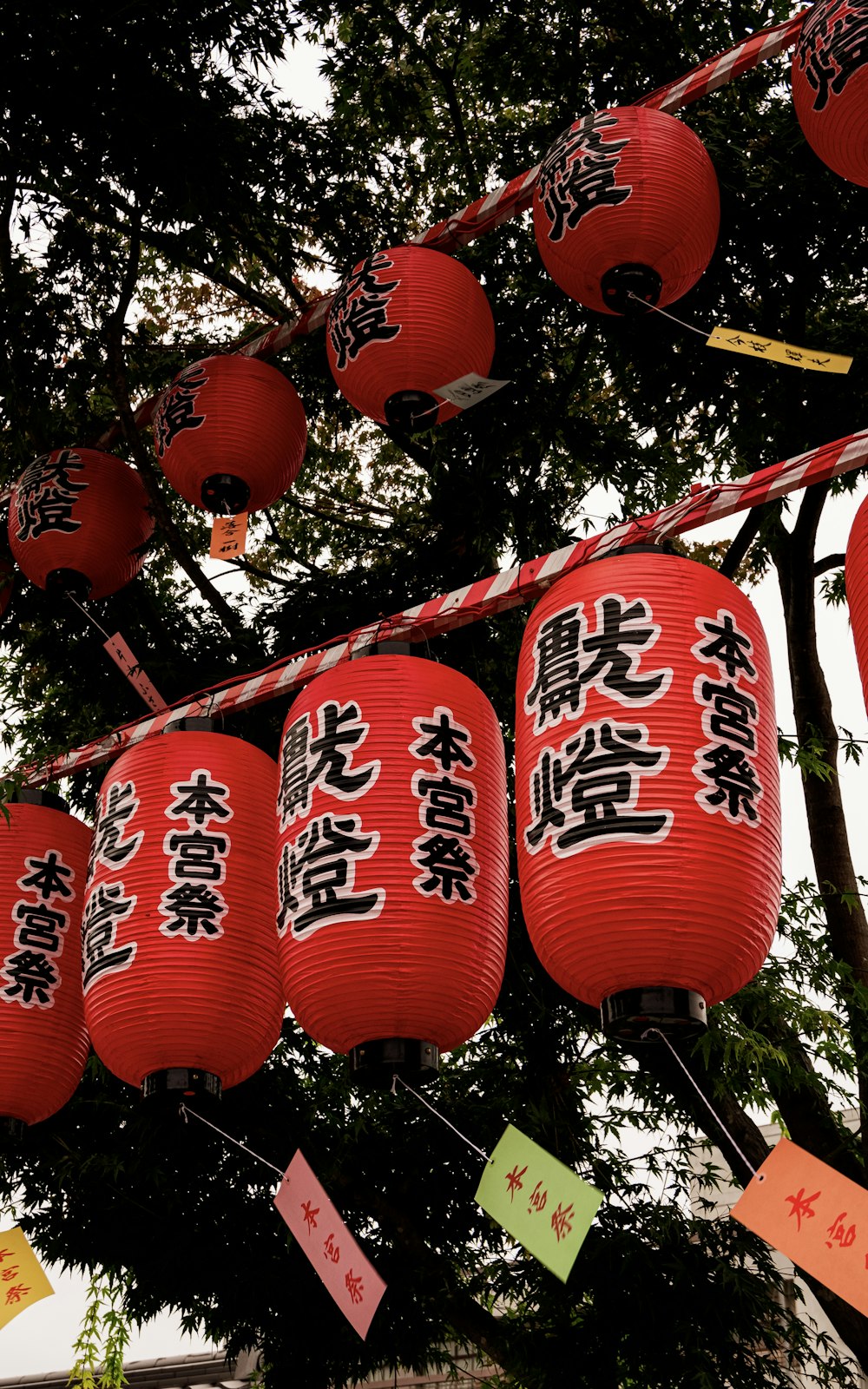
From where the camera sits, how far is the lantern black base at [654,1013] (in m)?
3.08

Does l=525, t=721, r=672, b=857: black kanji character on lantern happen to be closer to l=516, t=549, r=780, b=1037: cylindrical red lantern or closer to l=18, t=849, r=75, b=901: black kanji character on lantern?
l=516, t=549, r=780, b=1037: cylindrical red lantern

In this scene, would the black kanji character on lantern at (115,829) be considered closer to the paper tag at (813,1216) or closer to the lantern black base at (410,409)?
the lantern black base at (410,409)

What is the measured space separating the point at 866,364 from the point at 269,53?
3320 mm

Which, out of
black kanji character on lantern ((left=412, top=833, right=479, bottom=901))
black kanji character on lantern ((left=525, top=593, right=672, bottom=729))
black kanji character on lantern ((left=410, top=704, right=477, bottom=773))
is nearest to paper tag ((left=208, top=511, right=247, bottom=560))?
black kanji character on lantern ((left=410, top=704, right=477, bottom=773))

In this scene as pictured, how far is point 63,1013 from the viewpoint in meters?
4.62

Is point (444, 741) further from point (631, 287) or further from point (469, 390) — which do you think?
point (631, 287)

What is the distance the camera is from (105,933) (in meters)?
4.06

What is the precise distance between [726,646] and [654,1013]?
0.94 m

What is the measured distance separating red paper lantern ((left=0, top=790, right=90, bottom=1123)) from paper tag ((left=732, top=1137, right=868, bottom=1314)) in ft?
8.13

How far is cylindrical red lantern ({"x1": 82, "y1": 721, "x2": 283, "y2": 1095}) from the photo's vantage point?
3920mm

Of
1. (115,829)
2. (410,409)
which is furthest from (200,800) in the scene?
(410,409)

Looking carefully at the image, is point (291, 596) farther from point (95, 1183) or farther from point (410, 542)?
point (95, 1183)

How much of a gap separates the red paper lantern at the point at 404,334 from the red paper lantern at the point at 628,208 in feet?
1.68

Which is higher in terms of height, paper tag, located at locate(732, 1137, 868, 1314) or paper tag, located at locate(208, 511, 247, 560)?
paper tag, located at locate(208, 511, 247, 560)
